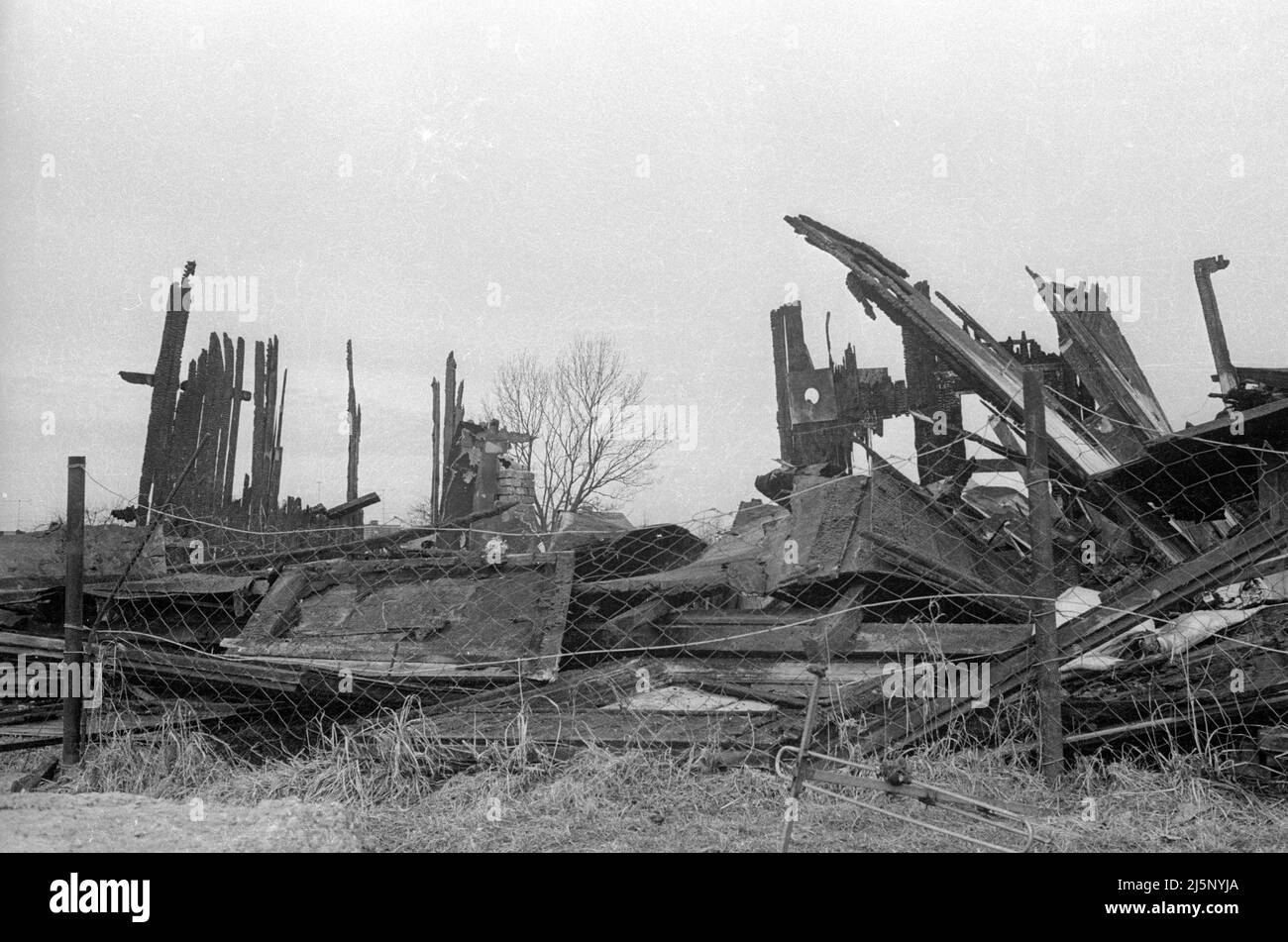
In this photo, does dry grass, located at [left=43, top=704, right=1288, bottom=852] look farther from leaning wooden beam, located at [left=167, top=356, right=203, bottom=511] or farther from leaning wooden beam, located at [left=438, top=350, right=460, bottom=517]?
leaning wooden beam, located at [left=438, top=350, right=460, bottom=517]

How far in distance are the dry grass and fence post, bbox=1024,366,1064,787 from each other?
16cm

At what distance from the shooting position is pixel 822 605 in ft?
19.7

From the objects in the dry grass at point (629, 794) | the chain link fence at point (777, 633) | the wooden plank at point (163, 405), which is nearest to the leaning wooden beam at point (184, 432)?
the wooden plank at point (163, 405)

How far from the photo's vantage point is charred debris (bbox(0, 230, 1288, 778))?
448 cm

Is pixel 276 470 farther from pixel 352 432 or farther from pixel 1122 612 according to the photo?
pixel 1122 612

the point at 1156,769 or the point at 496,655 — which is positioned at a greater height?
the point at 496,655

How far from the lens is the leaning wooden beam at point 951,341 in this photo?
7297mm

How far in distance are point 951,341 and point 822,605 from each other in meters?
3.39

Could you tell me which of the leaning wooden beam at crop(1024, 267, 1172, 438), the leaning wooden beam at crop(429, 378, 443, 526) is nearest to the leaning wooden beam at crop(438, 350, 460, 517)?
the leaning wooden beam at crop(429, 378, 443, 526)

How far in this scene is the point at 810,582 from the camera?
5922 mm

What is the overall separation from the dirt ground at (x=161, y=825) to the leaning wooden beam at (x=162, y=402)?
36.0 ft
